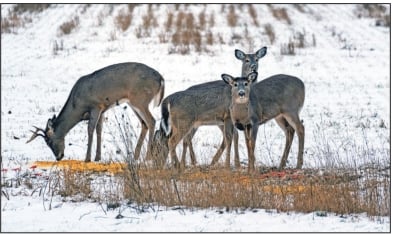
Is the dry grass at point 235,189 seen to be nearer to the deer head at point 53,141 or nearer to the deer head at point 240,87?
the deer head at point 240,87

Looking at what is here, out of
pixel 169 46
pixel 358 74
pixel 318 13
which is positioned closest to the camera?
pixel 358 74

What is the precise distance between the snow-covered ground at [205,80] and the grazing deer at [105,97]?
0.51 m

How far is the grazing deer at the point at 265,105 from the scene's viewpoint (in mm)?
11266

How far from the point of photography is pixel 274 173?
35.9 feet

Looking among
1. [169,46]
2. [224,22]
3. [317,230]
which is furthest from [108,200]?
[224,22]

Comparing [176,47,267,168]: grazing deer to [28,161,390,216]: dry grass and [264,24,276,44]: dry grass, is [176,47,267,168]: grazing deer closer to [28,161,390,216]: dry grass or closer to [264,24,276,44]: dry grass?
[28,161,390,216]: dry grass

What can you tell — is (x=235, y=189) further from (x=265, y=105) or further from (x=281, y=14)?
(x=281, y=14)

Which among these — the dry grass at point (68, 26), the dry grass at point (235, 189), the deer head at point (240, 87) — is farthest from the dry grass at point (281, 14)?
the dry grass at point (235, 189)

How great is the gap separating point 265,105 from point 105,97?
2.86m

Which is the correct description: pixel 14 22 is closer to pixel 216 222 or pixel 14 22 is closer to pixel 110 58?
pixel 110 58

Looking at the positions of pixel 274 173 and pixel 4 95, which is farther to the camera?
pixel 4 95

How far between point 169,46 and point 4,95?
8130 mm

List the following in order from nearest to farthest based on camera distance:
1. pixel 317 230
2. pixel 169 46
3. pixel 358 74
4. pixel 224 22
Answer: pixel 317 230 → pixel 358 74 → pixel 169 46 → pixel 224 22

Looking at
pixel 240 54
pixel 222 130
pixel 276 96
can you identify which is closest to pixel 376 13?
pixel 240 54
